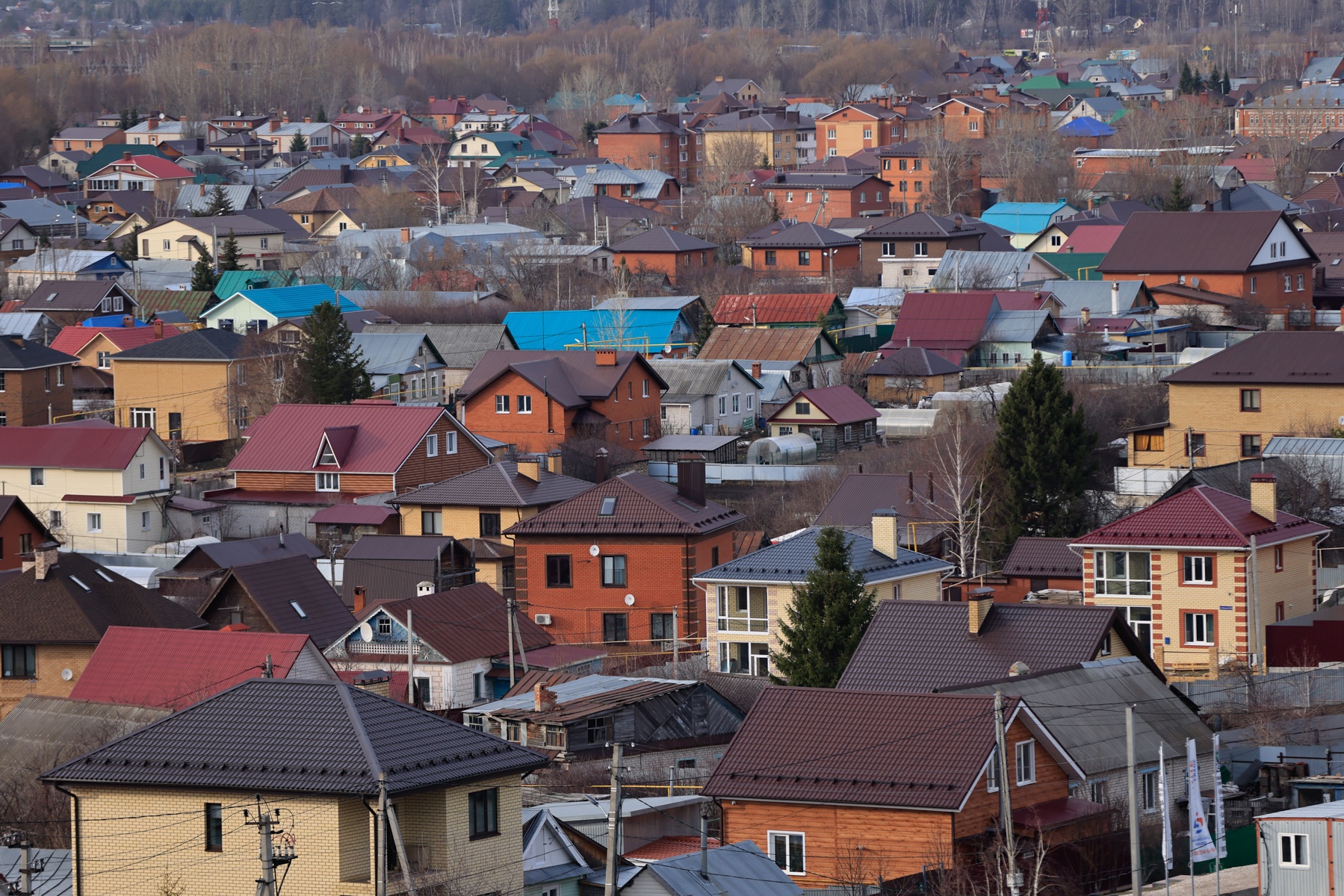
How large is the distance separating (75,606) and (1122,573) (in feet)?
45.5

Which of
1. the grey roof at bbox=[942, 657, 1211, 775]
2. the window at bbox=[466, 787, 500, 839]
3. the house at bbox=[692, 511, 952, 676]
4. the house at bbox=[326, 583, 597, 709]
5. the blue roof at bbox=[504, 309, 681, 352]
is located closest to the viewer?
the window at bbox=[466, 787, 500, 839]

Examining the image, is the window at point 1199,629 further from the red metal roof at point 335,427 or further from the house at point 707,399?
the house at point 707,399

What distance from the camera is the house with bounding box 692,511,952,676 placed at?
31500 millimetres

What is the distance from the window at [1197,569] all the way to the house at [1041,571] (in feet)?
9.18

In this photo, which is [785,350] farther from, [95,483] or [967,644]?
[967,644]

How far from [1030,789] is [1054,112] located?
4198 inches

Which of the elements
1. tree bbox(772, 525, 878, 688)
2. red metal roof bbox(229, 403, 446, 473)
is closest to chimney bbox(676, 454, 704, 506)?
red metal roof bbox(229, 403, 446, 473)

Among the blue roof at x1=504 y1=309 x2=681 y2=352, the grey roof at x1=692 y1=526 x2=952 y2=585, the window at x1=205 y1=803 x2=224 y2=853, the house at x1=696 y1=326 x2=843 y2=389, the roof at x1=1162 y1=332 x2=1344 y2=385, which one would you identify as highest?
the blue roof at x1=504 y1=309 x2=681 y2=352

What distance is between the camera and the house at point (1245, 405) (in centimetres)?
4297

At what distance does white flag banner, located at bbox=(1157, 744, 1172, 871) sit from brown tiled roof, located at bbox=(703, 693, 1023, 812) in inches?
61.2

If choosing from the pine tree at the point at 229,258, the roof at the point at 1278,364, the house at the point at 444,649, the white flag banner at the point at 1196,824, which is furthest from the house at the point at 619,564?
the pine tree at the point at 229,258

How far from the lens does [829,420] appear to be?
4925cm

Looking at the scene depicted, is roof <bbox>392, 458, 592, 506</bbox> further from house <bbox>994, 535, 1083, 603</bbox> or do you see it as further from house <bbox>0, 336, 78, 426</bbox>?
house <bbox>0, 336, 78, 426</bbox>

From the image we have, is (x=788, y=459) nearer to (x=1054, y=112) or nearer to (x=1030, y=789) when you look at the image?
(x=1030, y=789)
